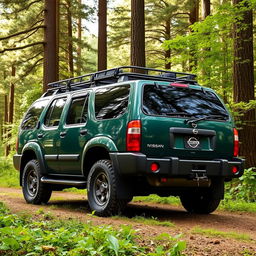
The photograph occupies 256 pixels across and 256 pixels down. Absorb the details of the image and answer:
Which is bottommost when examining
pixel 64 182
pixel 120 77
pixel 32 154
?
pixel 64 182

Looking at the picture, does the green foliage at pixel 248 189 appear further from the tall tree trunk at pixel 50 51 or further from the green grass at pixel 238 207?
the tall tree trunk at pixel 50 51

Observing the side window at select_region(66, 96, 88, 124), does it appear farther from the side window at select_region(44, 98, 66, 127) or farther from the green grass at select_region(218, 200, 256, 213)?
the green grass at select_region(218, 200, 256, 213)

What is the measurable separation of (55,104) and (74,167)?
1744 mm

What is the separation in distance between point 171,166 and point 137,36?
829 cm

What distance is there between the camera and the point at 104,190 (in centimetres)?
738

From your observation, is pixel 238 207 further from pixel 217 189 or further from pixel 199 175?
pixel 199 175

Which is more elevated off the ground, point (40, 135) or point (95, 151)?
point (40, 135)

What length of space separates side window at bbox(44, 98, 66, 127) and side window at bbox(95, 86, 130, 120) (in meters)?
1.33

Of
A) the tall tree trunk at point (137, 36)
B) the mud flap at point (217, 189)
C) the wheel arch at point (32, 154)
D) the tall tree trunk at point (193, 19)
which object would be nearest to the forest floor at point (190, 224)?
Result: the mud flap at point (217, 189)

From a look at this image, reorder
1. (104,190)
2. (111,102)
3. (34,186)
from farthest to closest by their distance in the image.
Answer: (34,186), (111,102), (104,190)

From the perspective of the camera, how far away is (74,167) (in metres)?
8.17

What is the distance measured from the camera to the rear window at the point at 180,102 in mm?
6969

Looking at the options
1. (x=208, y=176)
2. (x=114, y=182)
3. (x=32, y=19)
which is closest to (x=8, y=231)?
(x=114, y=182)

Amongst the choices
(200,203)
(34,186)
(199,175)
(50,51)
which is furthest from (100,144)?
(50,51)
